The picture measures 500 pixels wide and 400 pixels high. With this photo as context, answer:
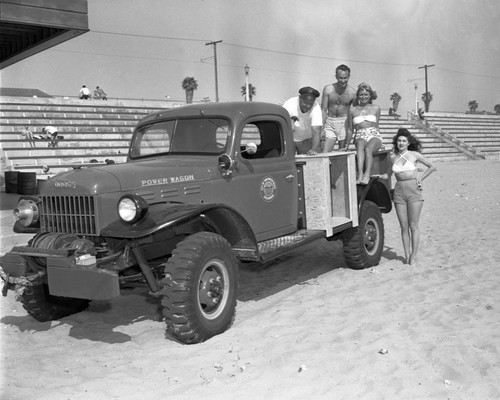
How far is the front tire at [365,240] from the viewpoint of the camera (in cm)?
692

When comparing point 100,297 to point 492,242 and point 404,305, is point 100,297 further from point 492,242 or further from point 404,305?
point 492,242

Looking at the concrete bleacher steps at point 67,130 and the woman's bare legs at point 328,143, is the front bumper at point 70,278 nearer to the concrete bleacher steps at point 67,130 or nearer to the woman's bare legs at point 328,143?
the woman's bare legs at point 328,143

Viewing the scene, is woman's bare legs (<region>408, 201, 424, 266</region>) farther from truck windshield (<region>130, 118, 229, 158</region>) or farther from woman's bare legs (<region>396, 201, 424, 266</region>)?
truck windshield (<region>130, 118, 229, 158</region>)

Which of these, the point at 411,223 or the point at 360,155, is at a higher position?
the point at 360,155

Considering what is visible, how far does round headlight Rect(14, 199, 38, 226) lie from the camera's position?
4.91m

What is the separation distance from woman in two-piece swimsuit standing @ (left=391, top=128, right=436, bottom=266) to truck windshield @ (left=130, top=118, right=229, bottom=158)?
8.63ft

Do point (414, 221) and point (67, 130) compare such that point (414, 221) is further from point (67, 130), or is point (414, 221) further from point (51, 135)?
point (67, 130)

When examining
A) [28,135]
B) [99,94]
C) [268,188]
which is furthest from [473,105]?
[268,188]

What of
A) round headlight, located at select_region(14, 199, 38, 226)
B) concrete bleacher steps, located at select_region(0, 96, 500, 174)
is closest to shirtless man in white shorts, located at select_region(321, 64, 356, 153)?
round headlight, located at select_region(14, 199, 38, 226)

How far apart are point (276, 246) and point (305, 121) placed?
2.05 m

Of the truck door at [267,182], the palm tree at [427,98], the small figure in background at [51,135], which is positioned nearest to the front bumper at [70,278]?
the truck door at [267,182]

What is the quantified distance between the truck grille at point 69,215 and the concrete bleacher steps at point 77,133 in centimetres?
774

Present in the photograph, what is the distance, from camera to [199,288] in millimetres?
4602

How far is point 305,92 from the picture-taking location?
22.3ft
